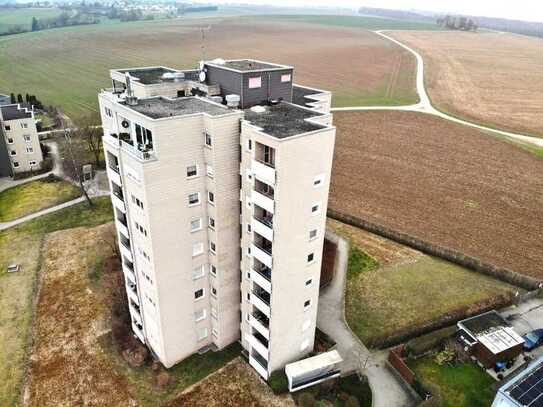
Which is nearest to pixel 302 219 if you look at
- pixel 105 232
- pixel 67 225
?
pixel 105 232

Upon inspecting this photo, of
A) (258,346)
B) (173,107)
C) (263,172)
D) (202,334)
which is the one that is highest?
(173,107)

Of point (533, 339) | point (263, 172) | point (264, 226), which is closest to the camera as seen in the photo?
point (263, 172)

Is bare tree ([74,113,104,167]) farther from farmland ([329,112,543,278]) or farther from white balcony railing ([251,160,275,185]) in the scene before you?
white balcony railing ([251,160,275,185])

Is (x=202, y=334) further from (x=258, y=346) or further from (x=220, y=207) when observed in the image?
(x=220, y=207)

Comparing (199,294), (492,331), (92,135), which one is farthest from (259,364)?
(92,135)

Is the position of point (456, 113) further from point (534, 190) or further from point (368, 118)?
point (534, 190)

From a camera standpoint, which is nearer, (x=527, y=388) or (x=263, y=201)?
(x=527, y=388)
